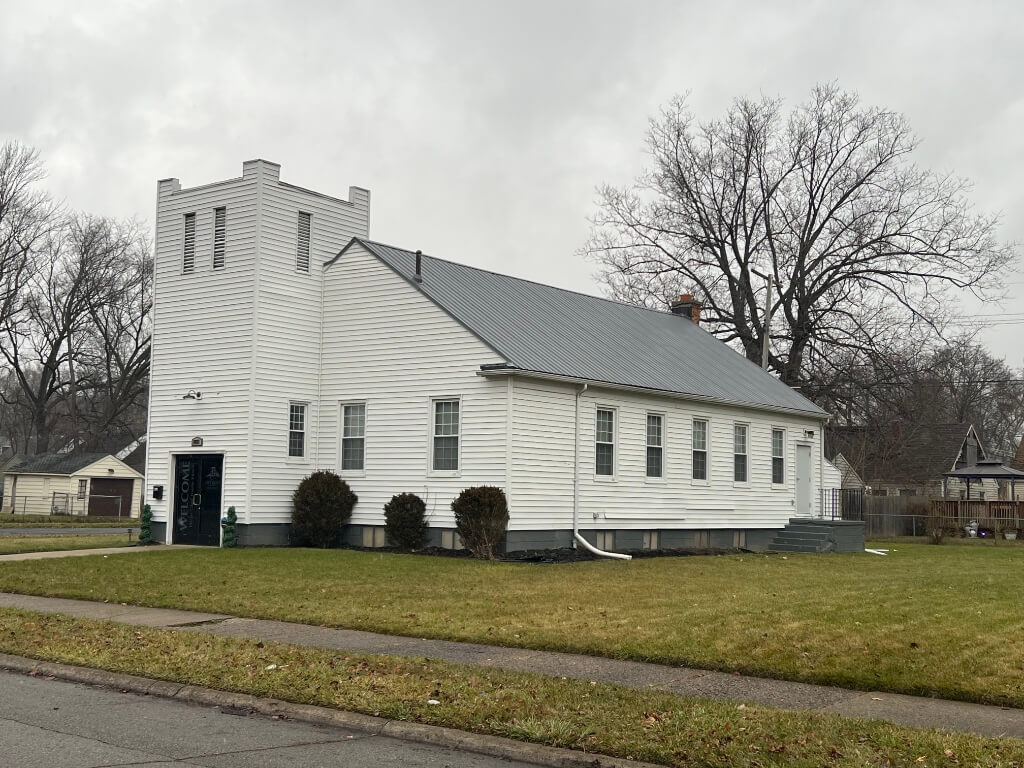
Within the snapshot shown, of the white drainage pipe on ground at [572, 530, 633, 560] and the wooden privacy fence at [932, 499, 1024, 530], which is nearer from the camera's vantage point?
the white drainage pipe on ground at [572, 530, 633, 560]

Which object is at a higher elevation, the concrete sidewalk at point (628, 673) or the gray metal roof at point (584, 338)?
the gray metal roof at point (584, 338)

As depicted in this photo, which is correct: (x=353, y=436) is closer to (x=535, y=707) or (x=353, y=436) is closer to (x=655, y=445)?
(x=655, y=445)

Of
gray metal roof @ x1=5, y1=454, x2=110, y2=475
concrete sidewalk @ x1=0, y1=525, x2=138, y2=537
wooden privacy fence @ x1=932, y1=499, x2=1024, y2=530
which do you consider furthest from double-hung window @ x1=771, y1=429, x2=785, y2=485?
gray metal roof @ x1=5, y1=454, x2=110, y2=475

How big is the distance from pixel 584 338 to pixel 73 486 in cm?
3983

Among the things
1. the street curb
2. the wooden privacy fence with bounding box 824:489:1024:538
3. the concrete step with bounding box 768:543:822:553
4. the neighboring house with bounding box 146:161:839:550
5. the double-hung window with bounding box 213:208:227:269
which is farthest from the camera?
the wooden privacy fence with bounding box 824:489:1024:538

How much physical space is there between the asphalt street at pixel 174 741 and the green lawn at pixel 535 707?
1.55ft

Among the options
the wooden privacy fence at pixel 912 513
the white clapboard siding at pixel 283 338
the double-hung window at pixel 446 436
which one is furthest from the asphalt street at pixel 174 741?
the wooden privacy fence at pixel 912 513

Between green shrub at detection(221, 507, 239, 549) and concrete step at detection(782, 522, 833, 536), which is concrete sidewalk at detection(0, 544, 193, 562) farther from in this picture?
concrete step at detection(782, 522, 833, 536)

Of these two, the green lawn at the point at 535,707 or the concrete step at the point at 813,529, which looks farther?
the concrete step at the point at 813,529

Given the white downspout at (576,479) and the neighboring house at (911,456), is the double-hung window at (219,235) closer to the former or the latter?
the white downspout at (576,479)

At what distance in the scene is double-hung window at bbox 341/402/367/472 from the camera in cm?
2605

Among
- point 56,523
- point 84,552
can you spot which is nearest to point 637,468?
point 84,552

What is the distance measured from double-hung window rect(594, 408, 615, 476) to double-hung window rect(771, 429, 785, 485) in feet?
25.7

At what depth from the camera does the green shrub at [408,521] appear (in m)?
24.2
